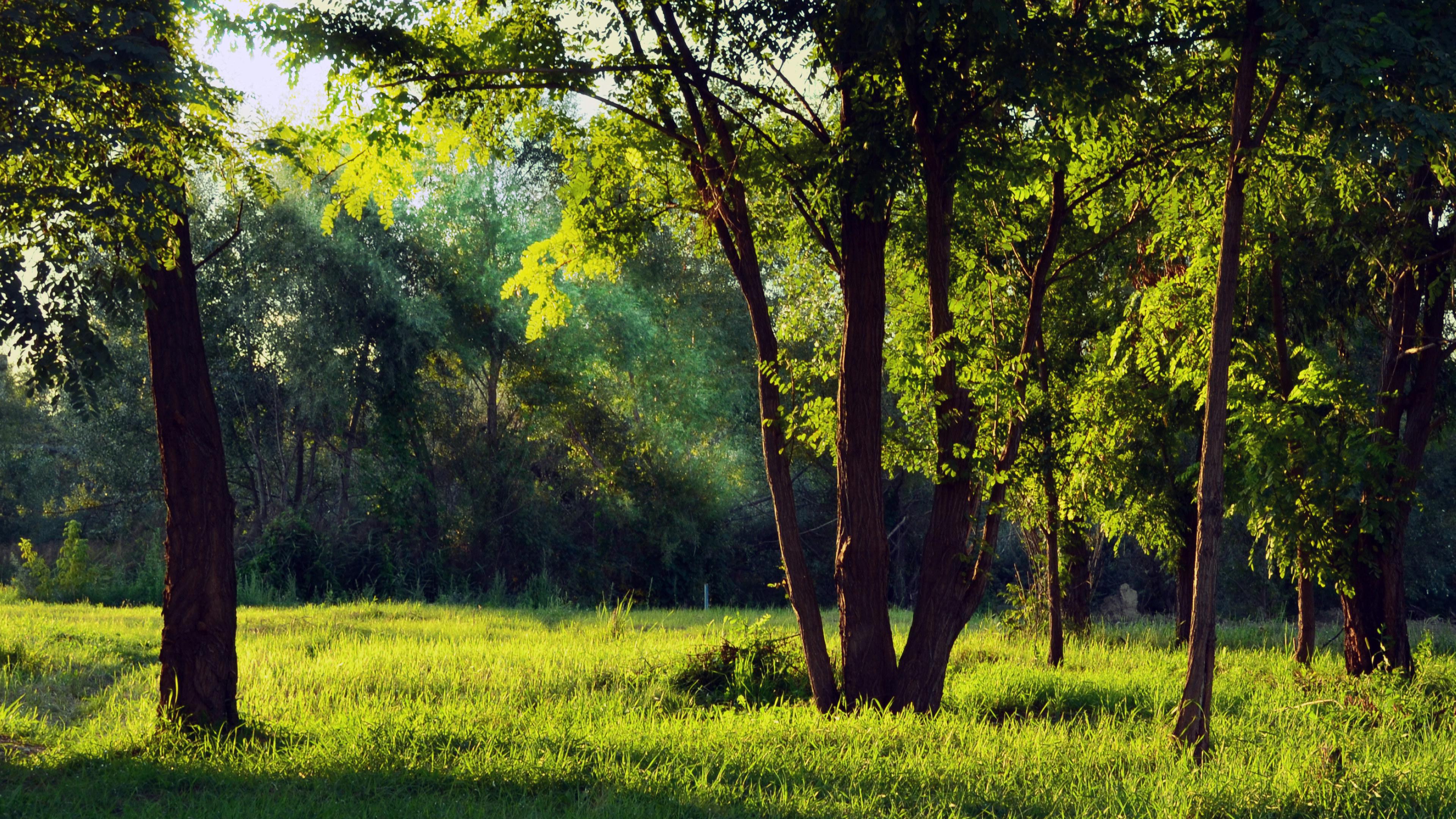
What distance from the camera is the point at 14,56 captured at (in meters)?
6.91

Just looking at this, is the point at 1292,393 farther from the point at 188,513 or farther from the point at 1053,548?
the point at 188,513

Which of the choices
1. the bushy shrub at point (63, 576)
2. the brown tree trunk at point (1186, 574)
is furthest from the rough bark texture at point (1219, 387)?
the bushy shrub at point (63, 576)

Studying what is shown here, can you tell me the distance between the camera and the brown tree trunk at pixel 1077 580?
16656mm

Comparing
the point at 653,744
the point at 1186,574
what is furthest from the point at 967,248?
the point at 1186,574

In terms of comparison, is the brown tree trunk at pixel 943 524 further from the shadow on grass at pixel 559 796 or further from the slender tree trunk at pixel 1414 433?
the slender tree trunk at pixel 1414 433

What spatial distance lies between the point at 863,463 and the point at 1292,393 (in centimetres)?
520

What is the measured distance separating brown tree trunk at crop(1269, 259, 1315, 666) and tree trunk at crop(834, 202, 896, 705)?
16.8ft

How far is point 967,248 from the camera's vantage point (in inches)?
472

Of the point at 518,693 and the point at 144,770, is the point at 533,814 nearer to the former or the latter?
the point at 144,770

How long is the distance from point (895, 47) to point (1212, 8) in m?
2.40

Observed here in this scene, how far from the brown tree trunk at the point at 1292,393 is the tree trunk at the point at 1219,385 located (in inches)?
211

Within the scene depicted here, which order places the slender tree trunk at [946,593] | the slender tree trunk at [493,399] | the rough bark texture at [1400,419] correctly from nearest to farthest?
the slender tree trunk at [946,593] → the rough bark texture at [1400,419] → the slender tree trunk at [493,399]

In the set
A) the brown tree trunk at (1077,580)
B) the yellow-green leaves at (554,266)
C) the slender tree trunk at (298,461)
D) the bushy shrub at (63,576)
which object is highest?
the yellow-green leaves at (554,266)

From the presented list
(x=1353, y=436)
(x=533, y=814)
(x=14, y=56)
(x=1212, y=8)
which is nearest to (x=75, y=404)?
(x=14, y=56)
